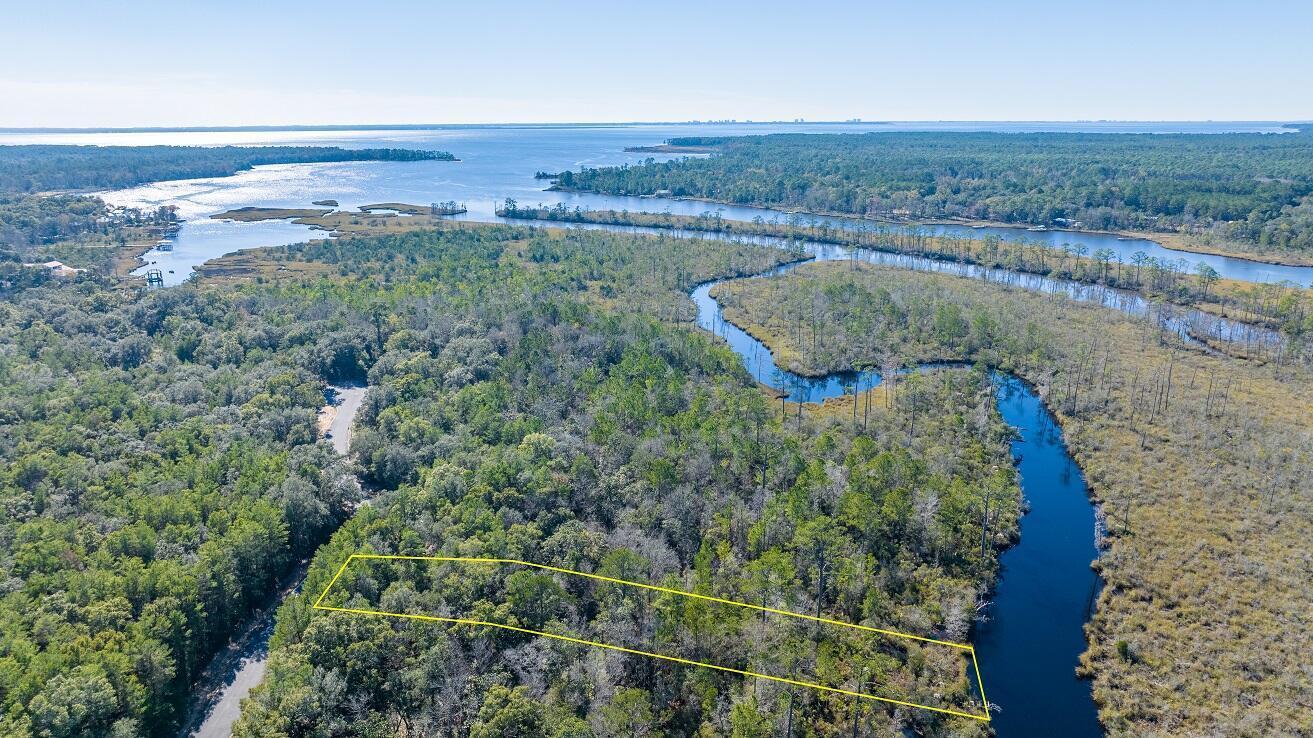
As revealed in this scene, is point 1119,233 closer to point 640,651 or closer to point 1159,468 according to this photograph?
point 1159,468

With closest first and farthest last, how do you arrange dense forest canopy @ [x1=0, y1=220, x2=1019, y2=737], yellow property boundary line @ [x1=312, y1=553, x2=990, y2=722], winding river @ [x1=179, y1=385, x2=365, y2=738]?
dense forest canopy @ [x1=0, y1=220, x2=1019, y2=737] → winding river @ [x1=179, y1=385, x2=365, y2=738] → yellow property boundary line @ [x1=312, y1=553, x2=990, y2=722]

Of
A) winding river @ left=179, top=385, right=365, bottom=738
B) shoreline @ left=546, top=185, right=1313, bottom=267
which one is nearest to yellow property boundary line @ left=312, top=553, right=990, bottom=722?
winding river @ left=179, top=385, right=365, bottom=738

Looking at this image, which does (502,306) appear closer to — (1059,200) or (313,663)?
(313,663)

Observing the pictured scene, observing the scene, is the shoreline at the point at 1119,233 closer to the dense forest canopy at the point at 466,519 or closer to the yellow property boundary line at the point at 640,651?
the dense forest canopy at the point at 466,519

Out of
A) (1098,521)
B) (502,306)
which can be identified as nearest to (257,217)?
(502,306)

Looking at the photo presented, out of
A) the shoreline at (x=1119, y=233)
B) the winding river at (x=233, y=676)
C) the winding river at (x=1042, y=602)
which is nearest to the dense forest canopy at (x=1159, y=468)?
the winding river at (x=1042, y=602)

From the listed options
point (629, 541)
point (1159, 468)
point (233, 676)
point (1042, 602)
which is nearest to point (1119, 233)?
point (1159, 468)

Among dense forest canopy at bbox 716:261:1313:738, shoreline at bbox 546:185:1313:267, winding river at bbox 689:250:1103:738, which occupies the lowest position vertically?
winding river at bbox 689:250:1103:738

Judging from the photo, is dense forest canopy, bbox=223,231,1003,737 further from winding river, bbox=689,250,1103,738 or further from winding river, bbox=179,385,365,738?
winding river, bbox=179,385,365,738

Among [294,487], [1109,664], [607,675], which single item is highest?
[294,487]
